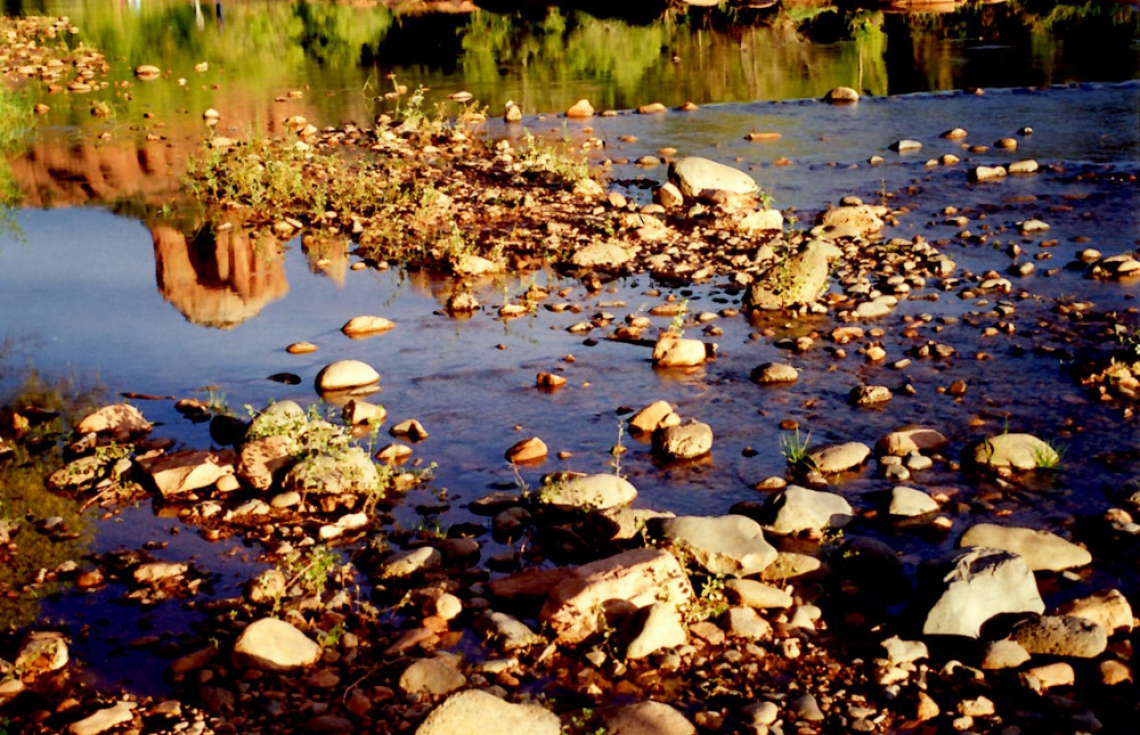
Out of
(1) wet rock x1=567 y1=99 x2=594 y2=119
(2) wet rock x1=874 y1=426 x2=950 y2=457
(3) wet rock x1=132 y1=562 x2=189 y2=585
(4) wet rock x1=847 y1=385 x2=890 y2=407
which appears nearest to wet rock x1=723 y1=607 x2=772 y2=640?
(2) wet rock x1=874 y1=426 x2=950 y2=457

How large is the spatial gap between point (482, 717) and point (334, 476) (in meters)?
2.17

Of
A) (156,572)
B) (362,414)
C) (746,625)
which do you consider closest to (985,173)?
(362,414)

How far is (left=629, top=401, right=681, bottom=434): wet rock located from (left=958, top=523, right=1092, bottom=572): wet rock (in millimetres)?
1813

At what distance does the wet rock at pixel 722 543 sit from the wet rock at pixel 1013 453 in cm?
152

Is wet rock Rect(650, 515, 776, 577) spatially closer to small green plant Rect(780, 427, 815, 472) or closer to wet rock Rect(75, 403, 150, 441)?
small green plant Rect(780, 427, 815, 472)

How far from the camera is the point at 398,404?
6.89 meters

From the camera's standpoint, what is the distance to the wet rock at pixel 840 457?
590 cm

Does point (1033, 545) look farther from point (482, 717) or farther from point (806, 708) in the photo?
point (482, 717)

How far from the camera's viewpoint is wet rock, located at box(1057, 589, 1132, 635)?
449 cm

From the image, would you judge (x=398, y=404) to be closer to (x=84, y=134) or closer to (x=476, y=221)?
(x=476, y=221)

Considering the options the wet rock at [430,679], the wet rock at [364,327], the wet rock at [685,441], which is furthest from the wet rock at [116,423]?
A: the wet rock at [430,679]

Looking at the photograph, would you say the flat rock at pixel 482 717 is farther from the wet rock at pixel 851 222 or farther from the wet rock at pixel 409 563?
the wet rock at pixel 851 222

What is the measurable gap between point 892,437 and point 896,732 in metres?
2.35

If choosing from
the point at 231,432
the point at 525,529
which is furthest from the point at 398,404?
the point at 525,529
